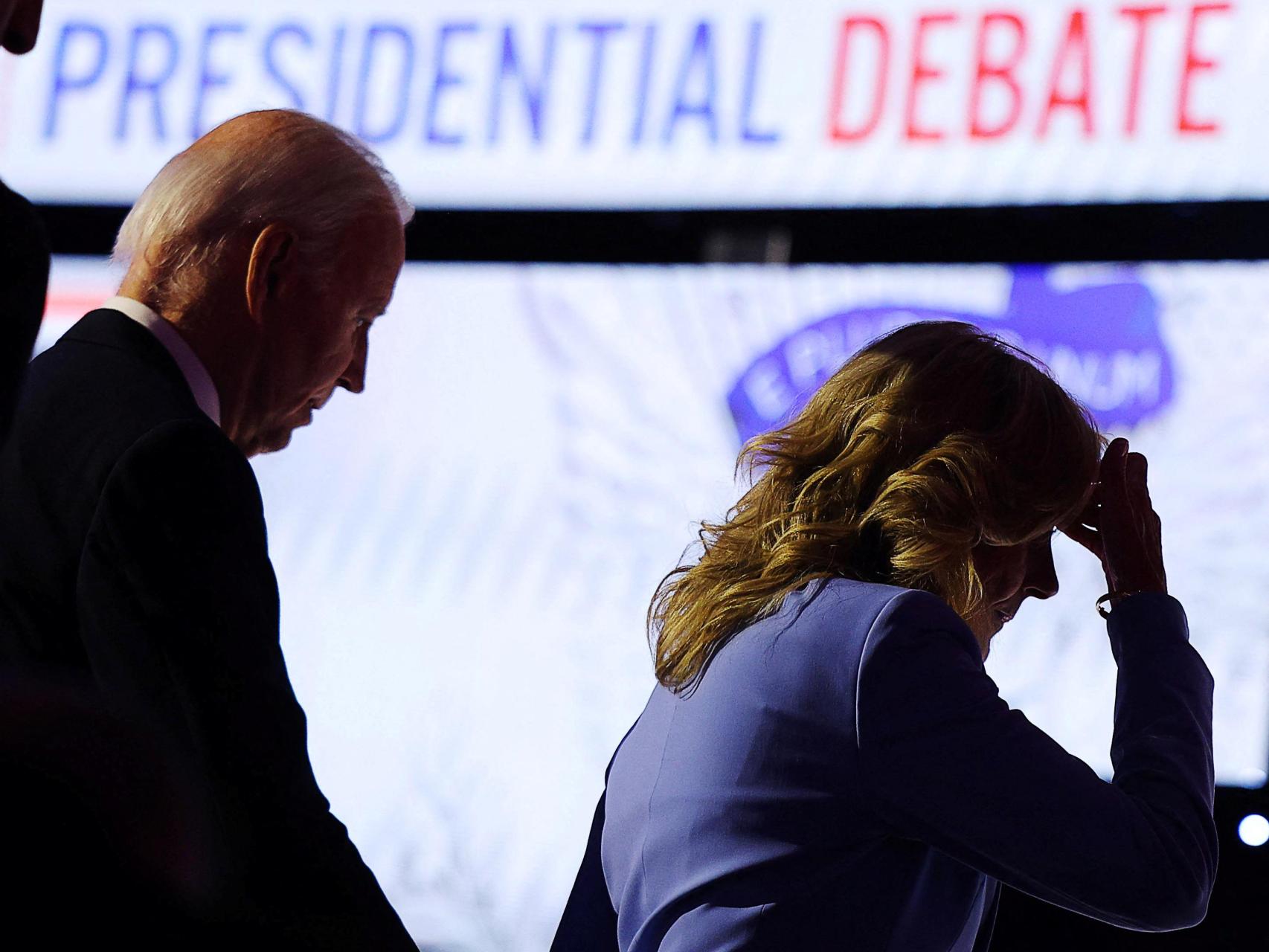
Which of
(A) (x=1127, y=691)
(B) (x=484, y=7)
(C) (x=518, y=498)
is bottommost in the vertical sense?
(A) (x=1127, y=691)

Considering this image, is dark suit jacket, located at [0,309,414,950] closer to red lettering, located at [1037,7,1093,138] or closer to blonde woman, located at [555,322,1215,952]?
blonde woman, located at [555,322,1215,952]

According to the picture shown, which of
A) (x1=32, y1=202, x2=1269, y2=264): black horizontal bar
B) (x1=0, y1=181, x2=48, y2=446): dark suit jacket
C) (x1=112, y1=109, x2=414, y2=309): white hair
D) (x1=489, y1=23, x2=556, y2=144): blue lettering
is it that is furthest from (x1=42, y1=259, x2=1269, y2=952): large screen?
(x1=0, y1=181, x2=48, y2=446): dark suit jacket

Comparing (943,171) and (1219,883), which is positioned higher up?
(943,171)

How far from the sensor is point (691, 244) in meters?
2.31

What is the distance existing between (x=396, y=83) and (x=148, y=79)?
1.48ft

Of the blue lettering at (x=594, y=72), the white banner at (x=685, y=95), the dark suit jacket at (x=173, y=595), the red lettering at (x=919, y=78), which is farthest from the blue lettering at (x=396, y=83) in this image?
the dark suit jacket at (x=173, y=595)

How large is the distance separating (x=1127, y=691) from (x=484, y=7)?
169cm

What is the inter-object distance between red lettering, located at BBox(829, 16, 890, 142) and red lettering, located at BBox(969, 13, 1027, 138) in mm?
131

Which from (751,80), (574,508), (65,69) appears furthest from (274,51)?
(574,508)

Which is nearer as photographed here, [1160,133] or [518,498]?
[1160,133]

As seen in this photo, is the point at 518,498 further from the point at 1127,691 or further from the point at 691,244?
the point at 1127,691

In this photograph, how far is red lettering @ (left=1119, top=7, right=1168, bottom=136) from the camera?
6.95 ft

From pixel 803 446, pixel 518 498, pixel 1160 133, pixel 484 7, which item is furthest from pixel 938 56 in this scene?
pixel 803 446

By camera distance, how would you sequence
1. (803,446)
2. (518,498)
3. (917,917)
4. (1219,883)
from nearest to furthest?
(917,917) → (803,446) → (1219,883) → (518,498)
